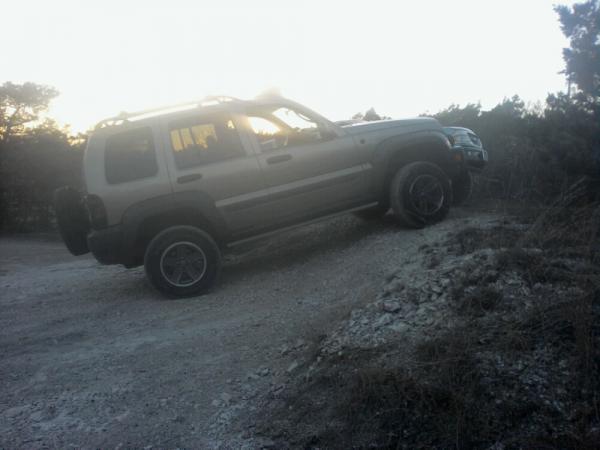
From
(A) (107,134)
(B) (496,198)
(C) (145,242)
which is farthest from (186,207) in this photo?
(B) (496,198)

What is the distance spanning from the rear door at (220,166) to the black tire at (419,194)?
1573 millimetres

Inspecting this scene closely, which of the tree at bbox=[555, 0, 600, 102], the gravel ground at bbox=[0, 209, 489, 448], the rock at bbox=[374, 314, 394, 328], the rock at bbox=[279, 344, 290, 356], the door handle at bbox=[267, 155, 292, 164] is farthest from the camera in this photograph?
the tree at bbox=[555, 0, 600, 102]

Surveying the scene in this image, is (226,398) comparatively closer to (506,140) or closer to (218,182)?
(218,182)

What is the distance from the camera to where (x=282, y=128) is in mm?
6020

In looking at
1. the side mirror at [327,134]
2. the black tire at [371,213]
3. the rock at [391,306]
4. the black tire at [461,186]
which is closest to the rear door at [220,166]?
the side mirror at [327,134]

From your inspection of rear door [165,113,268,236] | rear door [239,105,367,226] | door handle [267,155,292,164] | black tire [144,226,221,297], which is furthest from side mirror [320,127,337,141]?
black tire [144,226,221,297]

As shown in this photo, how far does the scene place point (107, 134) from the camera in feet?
18.3

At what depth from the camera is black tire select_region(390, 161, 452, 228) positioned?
246 inches

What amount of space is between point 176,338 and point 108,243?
4.74 ft

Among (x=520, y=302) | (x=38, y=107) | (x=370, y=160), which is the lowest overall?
(x=520, y=302)

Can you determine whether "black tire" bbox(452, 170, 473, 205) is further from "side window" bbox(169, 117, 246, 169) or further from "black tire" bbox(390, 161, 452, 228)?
"side window" bbox(169, 117, 246, 169)

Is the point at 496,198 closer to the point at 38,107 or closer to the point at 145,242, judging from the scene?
the point at 145,242

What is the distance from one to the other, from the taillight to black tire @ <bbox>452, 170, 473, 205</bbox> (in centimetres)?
423

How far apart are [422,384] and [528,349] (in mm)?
699
